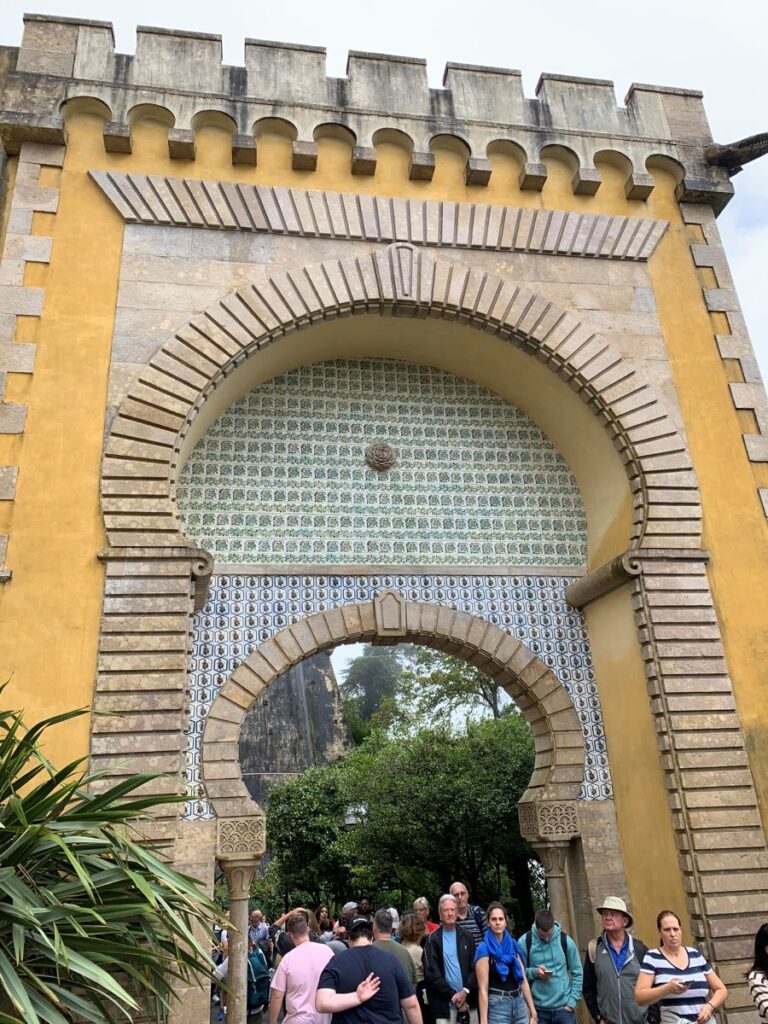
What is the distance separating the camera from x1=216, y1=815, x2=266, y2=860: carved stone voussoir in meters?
6.37

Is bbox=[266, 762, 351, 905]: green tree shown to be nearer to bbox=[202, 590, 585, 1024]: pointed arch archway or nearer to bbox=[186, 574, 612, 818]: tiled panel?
bbox=[202, 590, 585, 1024]: pointed arch archway

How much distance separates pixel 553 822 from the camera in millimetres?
7078

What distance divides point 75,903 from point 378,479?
4781 millimetres

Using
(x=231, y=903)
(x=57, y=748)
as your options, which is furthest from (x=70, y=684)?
(x=231, y=903)

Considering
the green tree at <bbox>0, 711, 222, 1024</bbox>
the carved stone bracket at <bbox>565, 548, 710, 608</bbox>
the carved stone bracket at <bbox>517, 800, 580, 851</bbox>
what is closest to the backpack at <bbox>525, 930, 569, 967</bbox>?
the carved stone bracket at <bbox>517, 800, 580, 851</bbox>

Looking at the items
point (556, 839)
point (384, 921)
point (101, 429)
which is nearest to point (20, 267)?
point (101, 429)

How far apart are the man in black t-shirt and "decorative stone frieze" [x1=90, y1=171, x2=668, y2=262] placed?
5991 mm

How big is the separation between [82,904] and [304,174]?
6431 mm

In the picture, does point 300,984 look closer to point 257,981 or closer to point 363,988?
point 363,988

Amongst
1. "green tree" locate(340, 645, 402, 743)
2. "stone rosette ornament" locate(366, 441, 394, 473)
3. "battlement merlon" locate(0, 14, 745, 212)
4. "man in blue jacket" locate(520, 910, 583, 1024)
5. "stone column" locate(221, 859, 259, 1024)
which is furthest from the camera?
"green tree" locate(340, 645, 402, 743)

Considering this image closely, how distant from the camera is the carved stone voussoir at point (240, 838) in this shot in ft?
20.9

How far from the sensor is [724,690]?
6.64 meters

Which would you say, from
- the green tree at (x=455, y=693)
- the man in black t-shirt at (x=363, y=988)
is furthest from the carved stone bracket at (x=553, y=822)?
the green tree at (x=455, y=693)

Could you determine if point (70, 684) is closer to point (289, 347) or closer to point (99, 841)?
point (99, 841)
